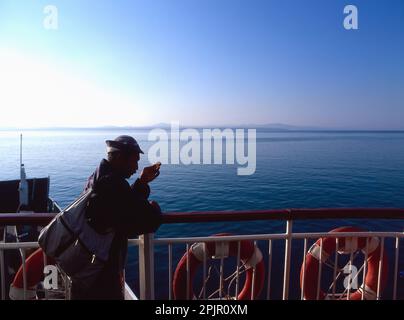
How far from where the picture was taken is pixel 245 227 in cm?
1487

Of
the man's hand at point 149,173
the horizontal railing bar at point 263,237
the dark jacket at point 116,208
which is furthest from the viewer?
the horizontal railing bar at point 263,237

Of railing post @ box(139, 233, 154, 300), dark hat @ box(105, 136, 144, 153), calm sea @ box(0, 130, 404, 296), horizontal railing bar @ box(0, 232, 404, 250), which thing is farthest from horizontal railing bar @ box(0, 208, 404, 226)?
calm sea @ box(0, 130, 404, 296)

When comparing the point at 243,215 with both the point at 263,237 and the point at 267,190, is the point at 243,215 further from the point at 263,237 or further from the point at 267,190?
the point at 267,190

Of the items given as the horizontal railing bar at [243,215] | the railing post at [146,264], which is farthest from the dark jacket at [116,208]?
the railing post at [146,264]

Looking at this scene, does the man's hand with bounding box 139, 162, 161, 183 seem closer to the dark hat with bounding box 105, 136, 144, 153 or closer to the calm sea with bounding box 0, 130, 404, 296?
the dark hat with bounding box 105, 136, 144, 153

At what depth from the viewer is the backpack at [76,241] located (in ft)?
5.66

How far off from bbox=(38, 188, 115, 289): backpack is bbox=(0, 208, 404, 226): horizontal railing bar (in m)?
0.43

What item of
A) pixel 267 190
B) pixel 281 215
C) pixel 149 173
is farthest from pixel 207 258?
pixel 267 190

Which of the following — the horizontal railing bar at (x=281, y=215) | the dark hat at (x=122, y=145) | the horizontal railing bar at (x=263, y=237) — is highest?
the dark hat at (x=122, y=145)

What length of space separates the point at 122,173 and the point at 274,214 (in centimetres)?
129

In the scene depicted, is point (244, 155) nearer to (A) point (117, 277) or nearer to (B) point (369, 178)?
(B) point (369, 178)

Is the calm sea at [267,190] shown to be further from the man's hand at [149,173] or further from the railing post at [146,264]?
the man's hand at [149,173]

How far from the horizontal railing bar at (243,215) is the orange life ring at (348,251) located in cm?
32
